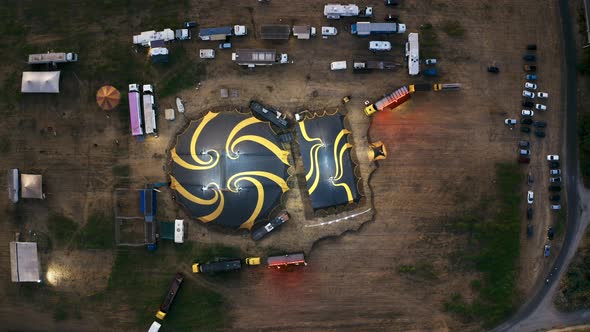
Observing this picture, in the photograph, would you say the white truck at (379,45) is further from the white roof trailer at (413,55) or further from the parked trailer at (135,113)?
the parked trailer at (135,113)

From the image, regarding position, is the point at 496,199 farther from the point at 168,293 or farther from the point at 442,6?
the point at 168,293

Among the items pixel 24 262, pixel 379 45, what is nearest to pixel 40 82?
pixel 24 262

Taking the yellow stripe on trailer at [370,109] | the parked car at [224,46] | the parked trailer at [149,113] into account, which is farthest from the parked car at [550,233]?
the parked trailer at [149,113]

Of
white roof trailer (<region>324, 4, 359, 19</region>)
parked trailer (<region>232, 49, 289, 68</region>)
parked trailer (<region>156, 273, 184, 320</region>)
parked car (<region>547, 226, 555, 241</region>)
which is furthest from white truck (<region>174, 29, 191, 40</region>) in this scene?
parked car (<region>547, 226, 555, 241</region>)

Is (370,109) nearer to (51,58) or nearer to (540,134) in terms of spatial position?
(540,134)

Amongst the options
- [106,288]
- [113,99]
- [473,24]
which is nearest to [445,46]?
[473,24]

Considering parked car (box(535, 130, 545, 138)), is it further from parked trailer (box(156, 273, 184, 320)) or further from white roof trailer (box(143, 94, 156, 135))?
white roof trailer (box(143, 94, 156, 135))
